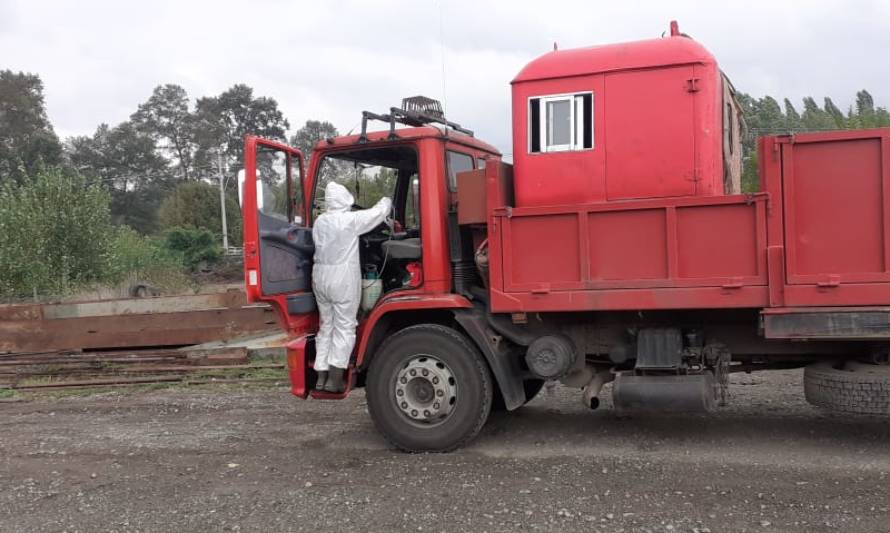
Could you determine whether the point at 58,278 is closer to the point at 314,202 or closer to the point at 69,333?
the point at 69,333

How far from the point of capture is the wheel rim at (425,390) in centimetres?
578

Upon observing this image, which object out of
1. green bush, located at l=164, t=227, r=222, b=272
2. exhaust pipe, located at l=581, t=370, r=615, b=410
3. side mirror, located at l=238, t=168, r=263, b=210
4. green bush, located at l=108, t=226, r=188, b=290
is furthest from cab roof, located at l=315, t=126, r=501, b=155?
green bush, located at l=164, t=227, r=222, b=272

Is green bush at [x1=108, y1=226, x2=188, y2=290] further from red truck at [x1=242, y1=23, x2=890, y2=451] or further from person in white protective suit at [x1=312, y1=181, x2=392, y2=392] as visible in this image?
red truck at [x1=242, y1=23, x2=890, y2=451]

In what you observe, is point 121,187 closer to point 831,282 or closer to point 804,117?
point 804,117

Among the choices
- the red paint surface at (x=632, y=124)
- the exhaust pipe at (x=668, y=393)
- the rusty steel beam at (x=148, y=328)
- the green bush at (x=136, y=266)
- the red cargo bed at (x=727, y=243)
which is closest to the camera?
the red cargo bed at (x=727, y=243)

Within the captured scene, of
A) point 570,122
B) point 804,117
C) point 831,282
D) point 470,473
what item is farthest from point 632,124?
point 804,117

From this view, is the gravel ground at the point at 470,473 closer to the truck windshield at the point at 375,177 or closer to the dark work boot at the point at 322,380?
the dark work boot at the point at 322,380

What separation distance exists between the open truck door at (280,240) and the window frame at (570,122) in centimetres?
202

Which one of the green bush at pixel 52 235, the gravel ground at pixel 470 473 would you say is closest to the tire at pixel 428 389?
the gravel ground at pixel 470 473

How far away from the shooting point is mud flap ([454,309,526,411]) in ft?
18.8

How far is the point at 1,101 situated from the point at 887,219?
70735 millimetres

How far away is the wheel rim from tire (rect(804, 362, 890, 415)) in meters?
2.53

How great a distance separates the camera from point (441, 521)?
4453 millimetres

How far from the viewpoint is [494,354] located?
18.8ft
